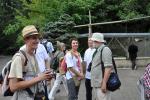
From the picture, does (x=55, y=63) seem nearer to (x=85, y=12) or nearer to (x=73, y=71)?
(x=73, y=71)

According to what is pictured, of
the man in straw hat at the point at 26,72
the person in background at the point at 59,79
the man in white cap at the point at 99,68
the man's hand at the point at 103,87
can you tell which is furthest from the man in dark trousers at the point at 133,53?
the man in straw hat at the point at 26,72

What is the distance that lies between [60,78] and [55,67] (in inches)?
17.8

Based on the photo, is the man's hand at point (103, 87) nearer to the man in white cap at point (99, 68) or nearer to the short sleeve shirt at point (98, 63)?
the man in white cap at point (99, 68)

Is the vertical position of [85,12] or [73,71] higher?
[73,71]

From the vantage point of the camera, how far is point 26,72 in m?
4.93

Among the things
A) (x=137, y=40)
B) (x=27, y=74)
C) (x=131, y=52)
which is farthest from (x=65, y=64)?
(x=137, y=40)

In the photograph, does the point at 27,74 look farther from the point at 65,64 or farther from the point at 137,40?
the point at 137,40

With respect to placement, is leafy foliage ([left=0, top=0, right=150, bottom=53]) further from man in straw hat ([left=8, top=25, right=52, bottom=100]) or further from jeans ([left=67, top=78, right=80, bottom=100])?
man in straw hat ([left=8, top=25, right=52, bottom=100])

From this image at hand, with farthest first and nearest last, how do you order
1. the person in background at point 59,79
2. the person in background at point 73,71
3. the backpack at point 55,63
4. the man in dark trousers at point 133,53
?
the man in dark trousers at point 133,53
the backpack at point 55,63
the person in background at point 59,79
the person in background at point 73,71

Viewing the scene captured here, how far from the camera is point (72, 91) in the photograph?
31.2 ft

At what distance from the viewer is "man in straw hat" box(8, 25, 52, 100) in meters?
4.77

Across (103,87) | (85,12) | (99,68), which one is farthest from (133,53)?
(103,87)

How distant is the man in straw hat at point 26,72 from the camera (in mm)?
4773

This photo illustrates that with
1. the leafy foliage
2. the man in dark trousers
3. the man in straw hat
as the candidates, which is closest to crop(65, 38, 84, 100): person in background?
the man in straw hat
